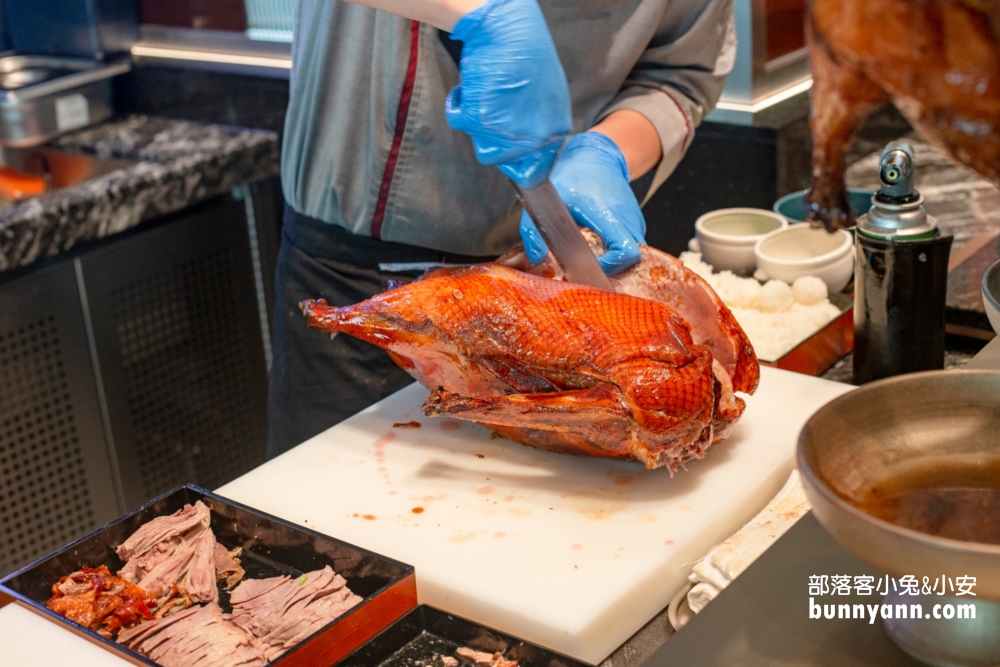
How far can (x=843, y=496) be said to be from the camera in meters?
0.96

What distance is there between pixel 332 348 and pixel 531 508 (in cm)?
80

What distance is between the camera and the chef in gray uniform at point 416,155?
1916 mm

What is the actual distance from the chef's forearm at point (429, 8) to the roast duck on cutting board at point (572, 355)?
0.40 metres

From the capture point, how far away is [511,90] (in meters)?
1.58

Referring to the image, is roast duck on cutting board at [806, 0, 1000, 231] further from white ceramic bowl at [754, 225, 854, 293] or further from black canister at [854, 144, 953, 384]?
white ceramic bowl at [754, 225, 854, 293]

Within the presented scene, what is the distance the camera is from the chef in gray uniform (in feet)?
6.29

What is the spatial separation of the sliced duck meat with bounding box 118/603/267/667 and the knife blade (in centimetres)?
78

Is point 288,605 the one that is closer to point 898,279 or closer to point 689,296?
point 689,296

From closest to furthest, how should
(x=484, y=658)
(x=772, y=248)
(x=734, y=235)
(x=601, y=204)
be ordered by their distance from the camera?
(x=484, y=658) < (x=601, y=204) < (x=772, y=248) < (x=734, y=235)

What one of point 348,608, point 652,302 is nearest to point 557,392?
point 652,302

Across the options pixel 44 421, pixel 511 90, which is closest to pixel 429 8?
pixel 511 90

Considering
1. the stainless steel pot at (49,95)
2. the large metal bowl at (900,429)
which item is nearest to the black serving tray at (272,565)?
the large metal bowl at (900,429)

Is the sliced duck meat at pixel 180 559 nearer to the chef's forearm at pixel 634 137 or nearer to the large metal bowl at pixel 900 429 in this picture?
the large metal bowl at pixel 900 429

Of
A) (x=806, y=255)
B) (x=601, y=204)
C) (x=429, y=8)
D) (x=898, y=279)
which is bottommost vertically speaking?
(x=806, y=255)
